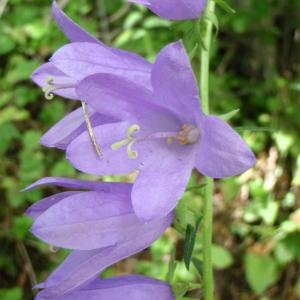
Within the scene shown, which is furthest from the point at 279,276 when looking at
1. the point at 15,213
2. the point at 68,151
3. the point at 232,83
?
the point at 68,151

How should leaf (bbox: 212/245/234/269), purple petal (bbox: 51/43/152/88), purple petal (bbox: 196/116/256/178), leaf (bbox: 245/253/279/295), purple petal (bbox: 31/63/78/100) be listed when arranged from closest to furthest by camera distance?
purple petal (bbox: 196/116/256/178)
purple petal (bbox: 51/43/152/88)
purple petal (bbox: 31/63/78/100)
leaf (bbox: 212/245/234/269)
leaf (bbox: 245/253/279/295)

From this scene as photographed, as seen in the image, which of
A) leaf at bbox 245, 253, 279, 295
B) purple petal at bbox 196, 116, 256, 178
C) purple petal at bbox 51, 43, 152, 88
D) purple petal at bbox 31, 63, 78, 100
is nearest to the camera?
purple petal at bbox 196, 116, 256, 178

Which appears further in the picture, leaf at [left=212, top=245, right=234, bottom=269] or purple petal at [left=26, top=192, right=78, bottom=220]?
leaf at [left=212, top=245, right=234, bottom=269]

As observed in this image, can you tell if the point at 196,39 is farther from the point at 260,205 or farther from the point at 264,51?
the point at 264,51

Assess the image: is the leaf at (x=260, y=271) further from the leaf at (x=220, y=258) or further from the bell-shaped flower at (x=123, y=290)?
the bell-shaped flower at (x=123, y=290)

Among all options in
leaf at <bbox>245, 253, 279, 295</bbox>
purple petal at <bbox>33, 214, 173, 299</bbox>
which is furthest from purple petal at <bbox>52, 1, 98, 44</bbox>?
leaf at <bbox>245, 253, 279, 295</bbox>

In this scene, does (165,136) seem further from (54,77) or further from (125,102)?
(54,77)

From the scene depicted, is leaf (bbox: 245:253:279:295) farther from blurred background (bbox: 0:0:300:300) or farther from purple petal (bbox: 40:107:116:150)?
purple petal (bbox: 40:107:116:150)

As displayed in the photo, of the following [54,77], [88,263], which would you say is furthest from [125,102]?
[88,263]
